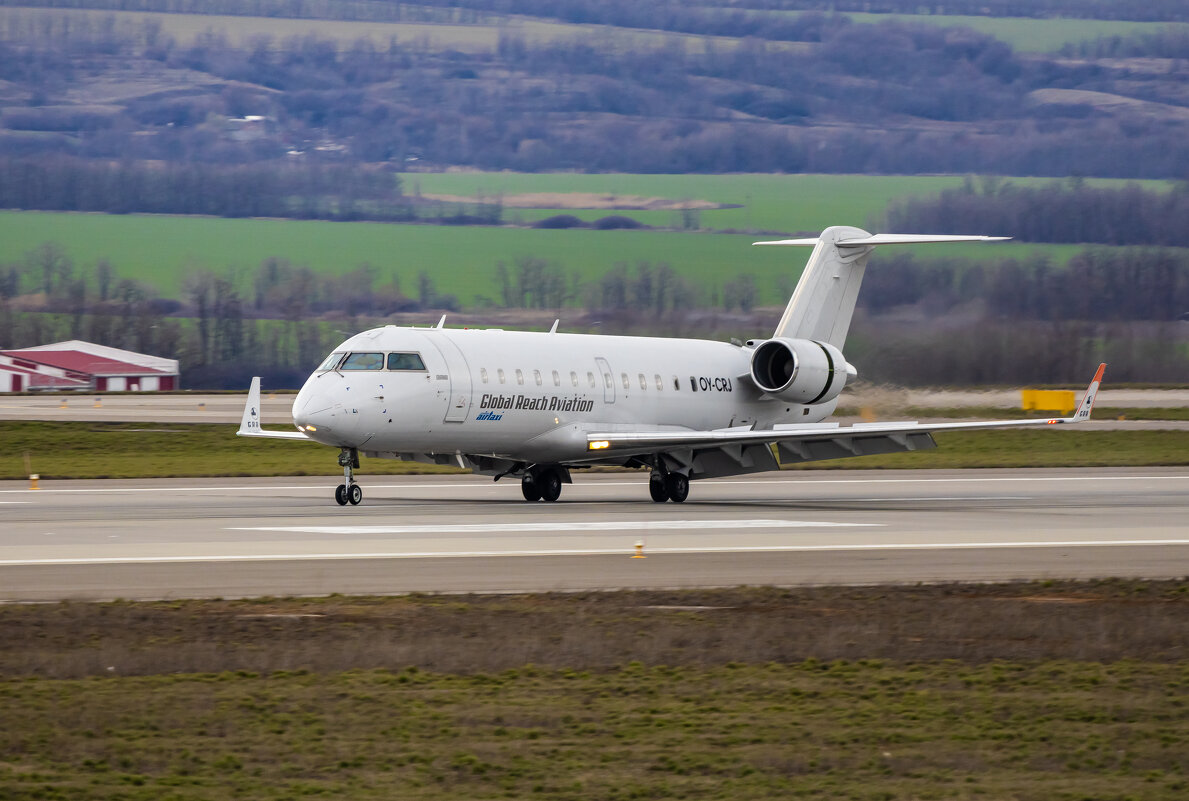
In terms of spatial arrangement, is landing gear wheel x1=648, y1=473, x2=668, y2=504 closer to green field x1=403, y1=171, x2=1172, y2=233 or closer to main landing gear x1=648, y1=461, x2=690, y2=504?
main landing gear x1=648, y1=461, x2=690, y2=504

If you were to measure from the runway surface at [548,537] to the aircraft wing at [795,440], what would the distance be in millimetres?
1064

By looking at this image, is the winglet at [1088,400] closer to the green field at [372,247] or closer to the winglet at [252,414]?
the winglet at [252,414]

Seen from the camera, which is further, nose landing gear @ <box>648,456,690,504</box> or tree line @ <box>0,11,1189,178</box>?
tree line @ <box>0,11,1189,178</box>

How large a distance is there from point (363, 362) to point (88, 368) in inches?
3430

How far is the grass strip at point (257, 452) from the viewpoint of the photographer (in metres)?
40.9

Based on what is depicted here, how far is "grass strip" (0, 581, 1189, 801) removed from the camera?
9.44 meters

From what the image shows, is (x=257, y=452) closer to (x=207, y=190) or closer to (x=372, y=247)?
(x=372, y=247)

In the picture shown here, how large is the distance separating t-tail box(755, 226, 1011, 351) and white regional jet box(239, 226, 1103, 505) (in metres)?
0.04

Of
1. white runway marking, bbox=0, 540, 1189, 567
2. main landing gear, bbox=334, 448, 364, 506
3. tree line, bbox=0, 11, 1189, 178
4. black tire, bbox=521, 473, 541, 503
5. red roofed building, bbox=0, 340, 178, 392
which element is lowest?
red roofed building, bbox=0, 340, 178, 392

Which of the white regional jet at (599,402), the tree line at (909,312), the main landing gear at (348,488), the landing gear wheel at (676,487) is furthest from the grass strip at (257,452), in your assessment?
the landing gear wheel at (676,487)

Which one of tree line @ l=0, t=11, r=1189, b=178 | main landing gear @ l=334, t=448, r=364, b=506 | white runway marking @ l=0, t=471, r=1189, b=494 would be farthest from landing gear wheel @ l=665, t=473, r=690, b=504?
tree line @ l=0, t=11, r=1189, b=178

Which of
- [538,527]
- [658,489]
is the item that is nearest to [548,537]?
[538,527]

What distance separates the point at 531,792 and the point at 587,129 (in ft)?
574

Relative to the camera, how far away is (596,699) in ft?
38.2
